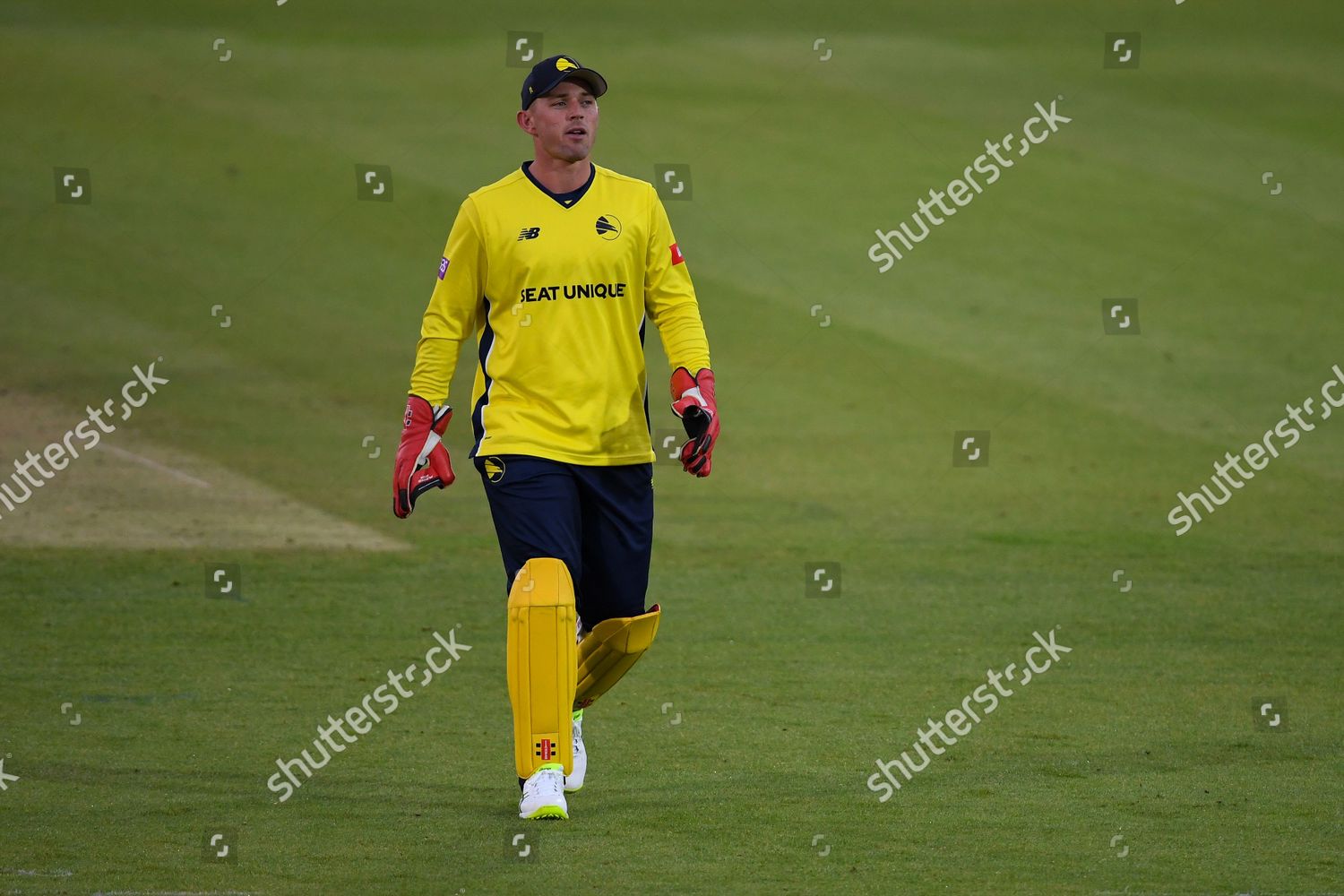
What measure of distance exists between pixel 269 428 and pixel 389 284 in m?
3.40

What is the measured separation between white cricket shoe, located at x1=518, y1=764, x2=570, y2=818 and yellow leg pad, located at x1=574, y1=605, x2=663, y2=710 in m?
0.46

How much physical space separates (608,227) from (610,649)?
57.3 inches

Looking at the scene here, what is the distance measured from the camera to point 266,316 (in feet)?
55.5

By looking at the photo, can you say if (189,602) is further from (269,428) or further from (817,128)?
(817,128)

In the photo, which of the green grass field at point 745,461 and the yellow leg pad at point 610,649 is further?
the yellow leg pad at point 610,649

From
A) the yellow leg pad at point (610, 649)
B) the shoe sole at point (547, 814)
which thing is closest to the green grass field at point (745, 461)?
the shoe sole at point (547, 814)

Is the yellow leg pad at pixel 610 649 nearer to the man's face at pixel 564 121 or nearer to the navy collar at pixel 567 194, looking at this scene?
the navy collar at pixel 567 194

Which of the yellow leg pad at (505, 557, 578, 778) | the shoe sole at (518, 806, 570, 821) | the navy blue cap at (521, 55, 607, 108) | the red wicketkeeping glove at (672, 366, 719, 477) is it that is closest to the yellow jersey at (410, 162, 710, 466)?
the red wicketkeeping glove at (672, 366, 719, 477)

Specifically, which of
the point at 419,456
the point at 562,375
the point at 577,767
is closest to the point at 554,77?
the point at 562,375

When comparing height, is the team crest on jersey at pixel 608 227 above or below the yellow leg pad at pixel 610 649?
above

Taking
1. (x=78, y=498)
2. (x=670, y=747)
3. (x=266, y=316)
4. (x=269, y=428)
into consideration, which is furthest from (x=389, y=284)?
(x=670, y=747)

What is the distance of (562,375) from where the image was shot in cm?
614

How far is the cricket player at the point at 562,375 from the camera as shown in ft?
19.9

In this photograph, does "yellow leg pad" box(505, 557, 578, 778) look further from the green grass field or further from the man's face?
the man's face
